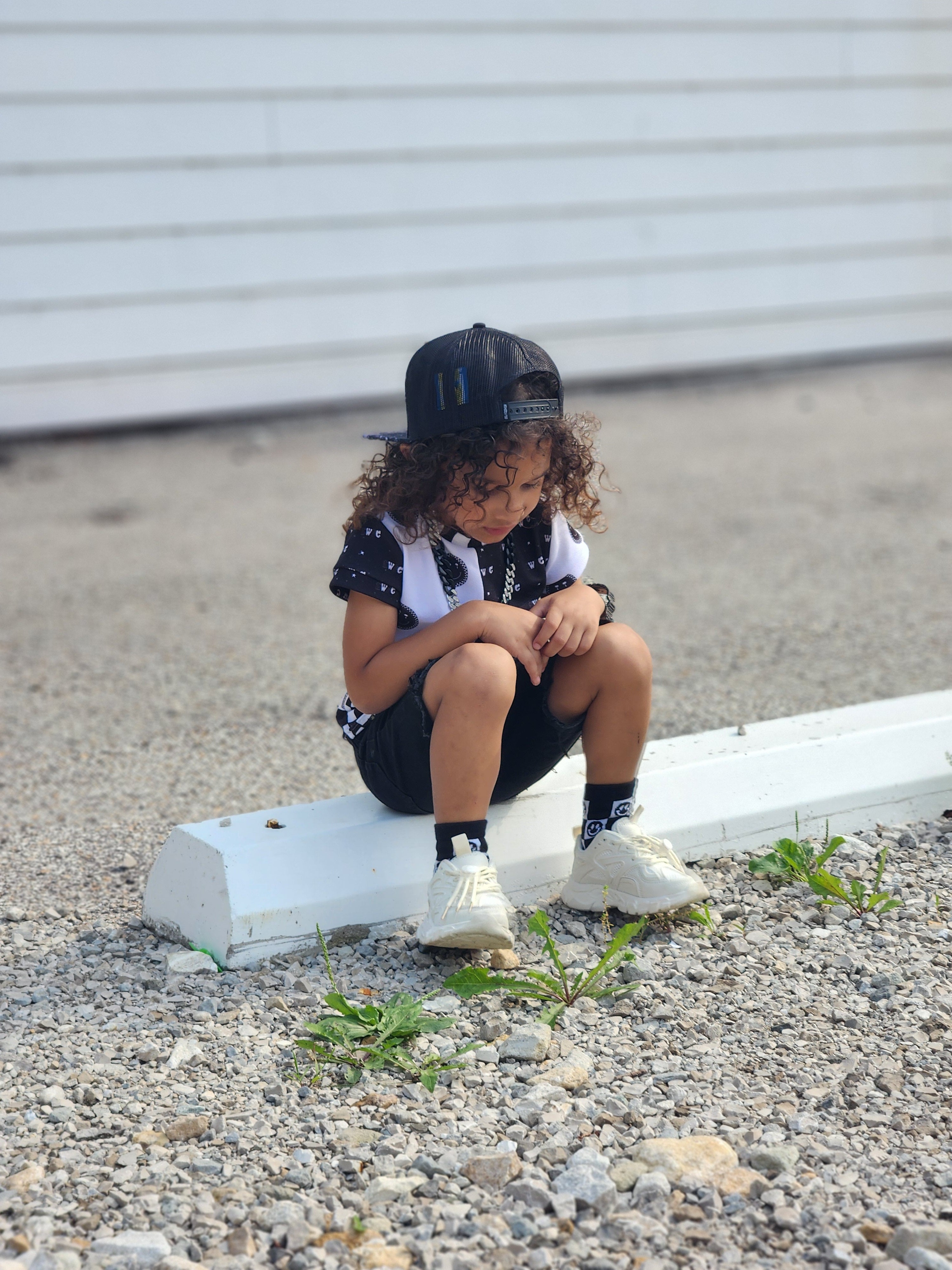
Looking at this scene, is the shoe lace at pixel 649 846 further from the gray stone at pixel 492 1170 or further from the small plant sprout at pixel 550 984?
the gray stone at pixel 492 1170

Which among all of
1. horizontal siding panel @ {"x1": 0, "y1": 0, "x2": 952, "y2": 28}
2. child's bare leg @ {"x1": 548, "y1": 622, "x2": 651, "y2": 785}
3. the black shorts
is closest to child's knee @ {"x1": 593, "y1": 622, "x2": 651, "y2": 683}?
child's bare leg @ {"x1": 548, "y1": 622, "x2": 651, "y2": 785}

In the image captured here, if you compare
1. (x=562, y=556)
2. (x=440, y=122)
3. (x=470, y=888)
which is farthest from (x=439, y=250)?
(x=470, y=888)

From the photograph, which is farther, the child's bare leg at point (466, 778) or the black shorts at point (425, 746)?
the black shorts at point (425, 746)

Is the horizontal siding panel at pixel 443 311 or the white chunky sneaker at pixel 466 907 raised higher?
the horizontal siding panel at pixel 443 311

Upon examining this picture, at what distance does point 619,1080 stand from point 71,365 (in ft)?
18.5

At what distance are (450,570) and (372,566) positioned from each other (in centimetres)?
15

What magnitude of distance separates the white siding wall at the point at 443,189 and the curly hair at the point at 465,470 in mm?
4834

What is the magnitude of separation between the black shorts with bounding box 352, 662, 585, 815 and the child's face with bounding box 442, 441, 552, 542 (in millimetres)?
235

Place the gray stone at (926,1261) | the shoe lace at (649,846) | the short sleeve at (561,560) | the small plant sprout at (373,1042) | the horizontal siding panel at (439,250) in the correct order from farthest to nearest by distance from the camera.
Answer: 1. the horizontal siding panel at (439,250)
2. the short sleeve at (561,560)
3. the shoe lace at (649,846)
4. the small plant sprout at (373,1042)
5. the gray stone at (926,1261)

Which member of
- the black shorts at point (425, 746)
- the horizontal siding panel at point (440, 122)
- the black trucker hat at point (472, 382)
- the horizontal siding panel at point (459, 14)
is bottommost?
the black shorts at point (425, 746)

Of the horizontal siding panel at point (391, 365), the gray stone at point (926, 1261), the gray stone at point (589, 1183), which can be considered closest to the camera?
the gray stone at point (926, 1261)

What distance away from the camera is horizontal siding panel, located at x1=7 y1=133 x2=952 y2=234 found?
6.32 meters

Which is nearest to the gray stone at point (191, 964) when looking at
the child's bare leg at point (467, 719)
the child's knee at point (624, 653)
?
the child's bare leg at point (467, 719)

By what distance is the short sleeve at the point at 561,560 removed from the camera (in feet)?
7.26
